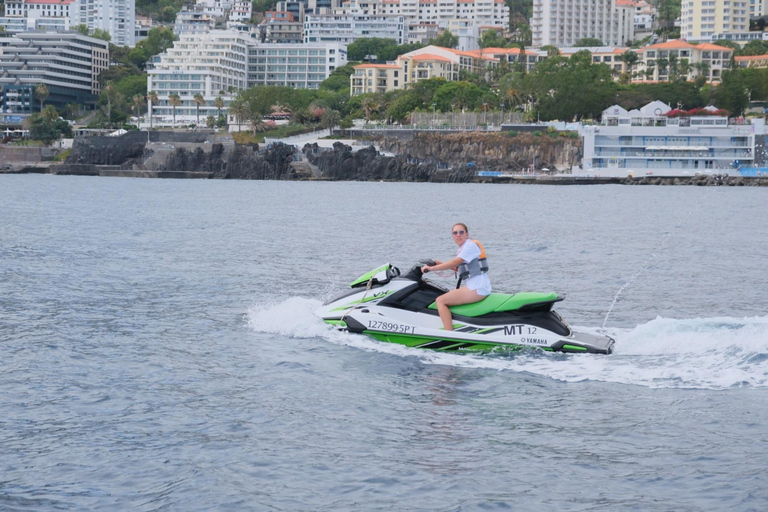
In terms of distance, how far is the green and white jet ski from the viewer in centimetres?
1753

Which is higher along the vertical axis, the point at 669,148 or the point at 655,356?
the point at 669,148

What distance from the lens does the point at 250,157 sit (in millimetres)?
145375

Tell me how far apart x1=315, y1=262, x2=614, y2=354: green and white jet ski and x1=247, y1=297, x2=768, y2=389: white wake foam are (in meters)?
0.17

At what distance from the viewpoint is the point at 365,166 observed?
14625 centimetres

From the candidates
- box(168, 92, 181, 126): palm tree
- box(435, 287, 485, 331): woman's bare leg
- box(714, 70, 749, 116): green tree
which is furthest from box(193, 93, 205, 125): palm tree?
box(435, 287, 485, 331): woman's bare leg

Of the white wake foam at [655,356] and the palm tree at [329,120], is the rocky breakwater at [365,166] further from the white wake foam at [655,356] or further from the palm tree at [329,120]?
the white wake foam at [655,356]

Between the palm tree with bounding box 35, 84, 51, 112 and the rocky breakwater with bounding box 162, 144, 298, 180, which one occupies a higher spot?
the palm tree with bounding box 35, 84, 51, 112

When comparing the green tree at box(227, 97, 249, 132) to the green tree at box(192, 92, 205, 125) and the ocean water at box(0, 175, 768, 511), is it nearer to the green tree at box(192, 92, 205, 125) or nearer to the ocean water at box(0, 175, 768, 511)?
the green tree at box(192, 92, 205, 125)

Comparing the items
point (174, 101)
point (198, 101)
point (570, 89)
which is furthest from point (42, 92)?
point (570, 89)

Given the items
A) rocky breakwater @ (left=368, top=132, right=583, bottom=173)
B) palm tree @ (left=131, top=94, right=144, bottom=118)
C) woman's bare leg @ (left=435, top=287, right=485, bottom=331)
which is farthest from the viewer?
palm tree @ (left=131, top=94, right=144, bottom=118)

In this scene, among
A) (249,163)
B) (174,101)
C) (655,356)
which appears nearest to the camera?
(655,356)

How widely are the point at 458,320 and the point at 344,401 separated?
3.56 meters

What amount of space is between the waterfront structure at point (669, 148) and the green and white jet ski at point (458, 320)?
402 ft

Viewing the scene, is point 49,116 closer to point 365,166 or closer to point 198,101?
point 198,101
